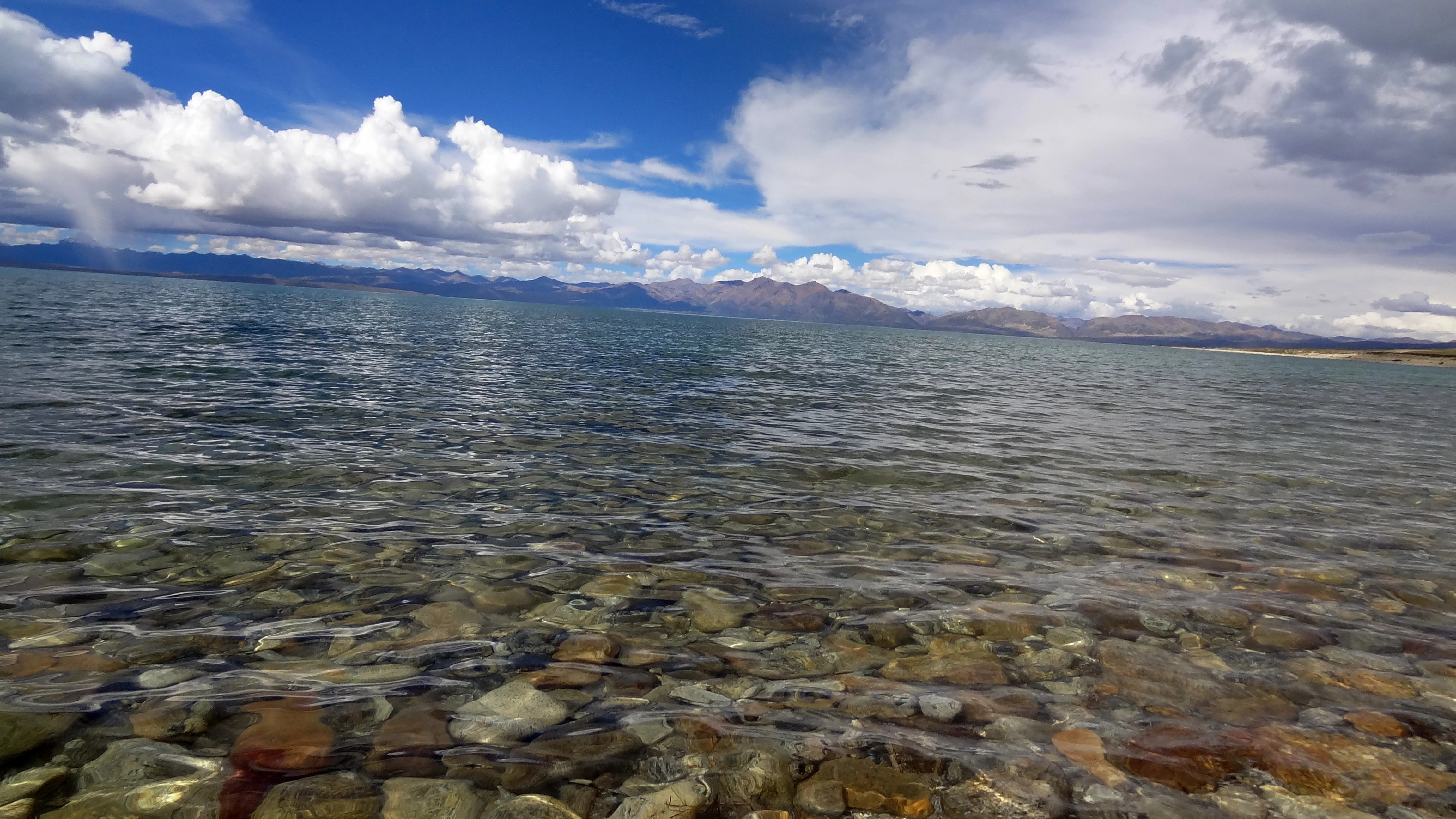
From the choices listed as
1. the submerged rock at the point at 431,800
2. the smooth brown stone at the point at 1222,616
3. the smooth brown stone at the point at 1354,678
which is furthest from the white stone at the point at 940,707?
the smooth brown stone at the point at 1222,616

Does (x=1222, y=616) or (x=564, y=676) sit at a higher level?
(x=1222, y=616)

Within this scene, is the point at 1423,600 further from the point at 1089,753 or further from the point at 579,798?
the point at 579,798

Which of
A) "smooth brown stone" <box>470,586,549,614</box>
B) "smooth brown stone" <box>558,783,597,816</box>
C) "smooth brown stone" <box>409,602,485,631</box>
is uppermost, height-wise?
"smooth brown stone" <box>558,783,597,816</box>

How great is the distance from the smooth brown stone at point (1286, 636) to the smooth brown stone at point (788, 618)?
5318mm

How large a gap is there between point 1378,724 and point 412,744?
877cm

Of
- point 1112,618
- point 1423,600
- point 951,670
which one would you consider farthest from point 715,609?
point 1423,600

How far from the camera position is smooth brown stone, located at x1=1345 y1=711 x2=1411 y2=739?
589 cm

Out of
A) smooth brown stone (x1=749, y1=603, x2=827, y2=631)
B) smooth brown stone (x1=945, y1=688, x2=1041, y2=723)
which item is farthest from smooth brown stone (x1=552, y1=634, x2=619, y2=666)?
smooth brown stone (x1=945, y1=688, x2=1041, y2=723)

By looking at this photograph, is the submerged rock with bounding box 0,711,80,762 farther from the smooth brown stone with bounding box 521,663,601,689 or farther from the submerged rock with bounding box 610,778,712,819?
the submerged rock with bounding box 610,778,712,819

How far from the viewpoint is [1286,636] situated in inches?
317

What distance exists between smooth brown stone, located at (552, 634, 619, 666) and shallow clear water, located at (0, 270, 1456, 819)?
0.30 feet

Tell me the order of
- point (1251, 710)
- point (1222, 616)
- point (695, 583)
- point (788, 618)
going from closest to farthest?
point (1251, 710) < point (788, 618) < point (1222, 616) < point (695, 583)

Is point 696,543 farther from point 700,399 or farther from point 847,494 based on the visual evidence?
point 700,399

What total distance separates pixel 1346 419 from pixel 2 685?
51.9 m
